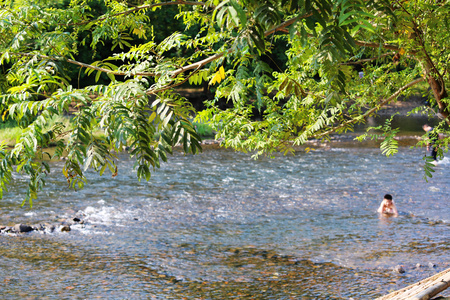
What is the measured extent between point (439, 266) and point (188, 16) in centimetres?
658

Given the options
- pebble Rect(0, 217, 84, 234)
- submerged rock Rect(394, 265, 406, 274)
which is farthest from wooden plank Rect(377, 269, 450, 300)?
pebble Rect(0, 217, 84, 234)

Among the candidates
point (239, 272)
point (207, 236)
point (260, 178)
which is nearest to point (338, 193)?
point (260, 178)

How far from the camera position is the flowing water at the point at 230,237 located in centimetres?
838

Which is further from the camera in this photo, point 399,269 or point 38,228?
point 38,228

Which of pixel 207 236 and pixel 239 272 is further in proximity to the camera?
pixel 207 236

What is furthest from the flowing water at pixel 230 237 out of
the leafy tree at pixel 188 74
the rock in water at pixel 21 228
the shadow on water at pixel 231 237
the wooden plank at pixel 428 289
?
the leafy tree at pixel 188 74

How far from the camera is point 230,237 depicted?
35.8 ft

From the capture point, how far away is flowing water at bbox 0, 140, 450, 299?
330 inches

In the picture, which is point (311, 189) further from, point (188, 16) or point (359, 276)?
point (188, 16)

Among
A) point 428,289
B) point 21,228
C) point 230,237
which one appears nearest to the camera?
point 428,289

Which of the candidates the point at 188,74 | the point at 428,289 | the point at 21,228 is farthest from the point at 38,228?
the point at 428,289

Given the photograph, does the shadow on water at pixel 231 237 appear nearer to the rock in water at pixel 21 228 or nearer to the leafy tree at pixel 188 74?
the rock in water at pixel 21 228

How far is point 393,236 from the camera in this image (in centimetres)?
1073

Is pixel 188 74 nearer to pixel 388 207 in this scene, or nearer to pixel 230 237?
pixel 230 237
